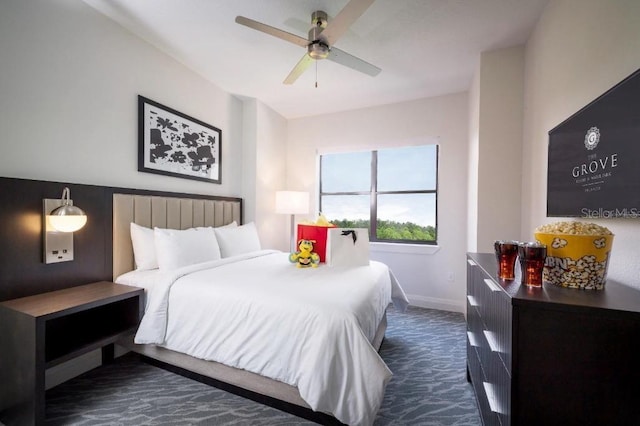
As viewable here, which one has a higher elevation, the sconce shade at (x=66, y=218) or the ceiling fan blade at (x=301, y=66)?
the ceiling fan blade at (x=301, y=66)

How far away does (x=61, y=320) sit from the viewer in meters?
1.88

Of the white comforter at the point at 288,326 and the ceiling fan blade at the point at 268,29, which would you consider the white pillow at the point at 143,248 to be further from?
the ceiling fan blade at the point at 268,29

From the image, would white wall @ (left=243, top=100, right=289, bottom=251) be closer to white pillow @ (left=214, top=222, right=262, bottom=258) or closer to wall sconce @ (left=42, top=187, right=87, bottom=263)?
white pillow @ (left=214, top=222, right=262, bottom=258)

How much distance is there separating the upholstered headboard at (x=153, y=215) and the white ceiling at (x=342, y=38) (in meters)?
1.43

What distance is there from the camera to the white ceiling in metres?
1.97

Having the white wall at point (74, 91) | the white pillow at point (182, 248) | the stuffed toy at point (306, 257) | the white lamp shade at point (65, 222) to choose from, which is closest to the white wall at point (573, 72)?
the stuffed toy at point (306, 257)

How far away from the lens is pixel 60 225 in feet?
5.62

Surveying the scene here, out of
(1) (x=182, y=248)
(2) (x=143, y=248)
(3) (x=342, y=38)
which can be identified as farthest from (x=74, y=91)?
(3) (x=342, y=38)

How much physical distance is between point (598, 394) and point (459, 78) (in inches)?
121

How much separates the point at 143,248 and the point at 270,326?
1.43 metres

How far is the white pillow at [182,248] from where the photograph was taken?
2176mm

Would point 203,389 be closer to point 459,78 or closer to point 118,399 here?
point 118,399

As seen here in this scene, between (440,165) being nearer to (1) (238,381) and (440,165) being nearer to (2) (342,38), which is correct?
(2) (342,38)

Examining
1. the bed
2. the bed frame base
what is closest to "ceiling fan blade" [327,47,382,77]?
the bed
